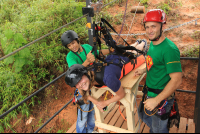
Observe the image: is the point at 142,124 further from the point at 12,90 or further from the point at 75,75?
the point at 12,90

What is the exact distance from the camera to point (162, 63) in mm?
1480

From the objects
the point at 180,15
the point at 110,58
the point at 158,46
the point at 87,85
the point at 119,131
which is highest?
the point at 180,15

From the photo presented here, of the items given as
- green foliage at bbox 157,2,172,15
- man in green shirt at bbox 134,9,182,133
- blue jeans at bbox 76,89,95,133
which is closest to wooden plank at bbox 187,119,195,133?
man in green shirt at bbox 134,9,182,133

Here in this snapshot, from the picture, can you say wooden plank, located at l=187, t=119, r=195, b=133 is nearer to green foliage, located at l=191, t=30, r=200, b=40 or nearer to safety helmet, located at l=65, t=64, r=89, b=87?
safety helmet, located at l=65, t=64, r=89, b=87

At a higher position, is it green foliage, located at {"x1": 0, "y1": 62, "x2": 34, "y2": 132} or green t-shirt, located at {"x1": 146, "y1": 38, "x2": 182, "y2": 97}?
green t-shirt, located at {"x1": 146, "y1": 38, "x2": 182, "y2": 97}

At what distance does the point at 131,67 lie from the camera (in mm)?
2082

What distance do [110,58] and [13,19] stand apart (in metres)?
5.73

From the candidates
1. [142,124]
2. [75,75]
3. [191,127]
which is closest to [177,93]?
[191,127]

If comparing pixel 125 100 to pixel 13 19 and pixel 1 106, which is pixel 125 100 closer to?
pixel 1 106

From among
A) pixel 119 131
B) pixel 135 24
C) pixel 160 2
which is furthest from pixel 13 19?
pixel 119 131

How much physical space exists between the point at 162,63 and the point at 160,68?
0.20 feet

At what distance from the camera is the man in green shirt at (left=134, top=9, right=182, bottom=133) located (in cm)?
137

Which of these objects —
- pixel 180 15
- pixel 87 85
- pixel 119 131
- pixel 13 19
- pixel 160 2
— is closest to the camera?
pixel 87 85

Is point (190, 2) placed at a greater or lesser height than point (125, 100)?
greater
